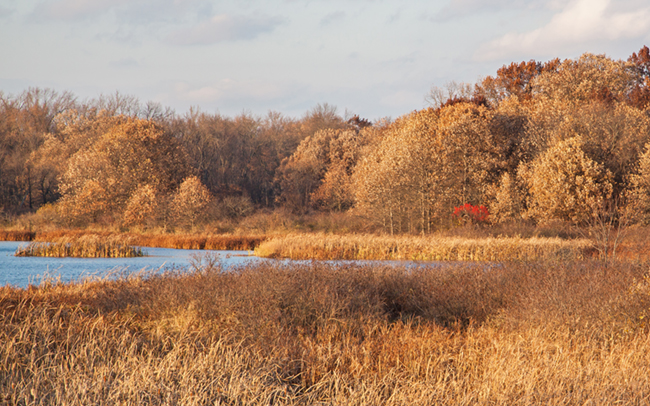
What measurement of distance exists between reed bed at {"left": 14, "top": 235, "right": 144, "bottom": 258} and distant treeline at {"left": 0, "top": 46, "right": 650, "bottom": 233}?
43.9 ft

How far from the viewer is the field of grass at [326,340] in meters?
5.73

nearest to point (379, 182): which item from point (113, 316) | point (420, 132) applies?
point (420, 132)

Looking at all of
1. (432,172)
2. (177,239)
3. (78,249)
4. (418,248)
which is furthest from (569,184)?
(78,249)

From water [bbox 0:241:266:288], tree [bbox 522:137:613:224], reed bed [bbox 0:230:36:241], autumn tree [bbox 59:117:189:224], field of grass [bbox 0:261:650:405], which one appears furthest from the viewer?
autumn tree [bbox 59:117:189:224]

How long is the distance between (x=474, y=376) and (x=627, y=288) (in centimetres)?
516

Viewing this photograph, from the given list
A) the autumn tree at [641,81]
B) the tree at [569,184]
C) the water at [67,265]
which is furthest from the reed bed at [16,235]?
the autumn tree at [641,81]

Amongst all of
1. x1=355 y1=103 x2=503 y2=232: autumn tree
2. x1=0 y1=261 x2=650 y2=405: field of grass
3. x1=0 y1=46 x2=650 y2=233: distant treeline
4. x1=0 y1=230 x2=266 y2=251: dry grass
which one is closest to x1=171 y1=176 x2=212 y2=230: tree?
x1=0 y1=46 x2=650 y2=233: distant treeline

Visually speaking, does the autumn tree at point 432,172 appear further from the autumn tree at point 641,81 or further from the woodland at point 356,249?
the autumn tree at point 641,81

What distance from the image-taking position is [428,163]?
3441cm

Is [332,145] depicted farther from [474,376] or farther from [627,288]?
[474,376]

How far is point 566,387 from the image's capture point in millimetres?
6066

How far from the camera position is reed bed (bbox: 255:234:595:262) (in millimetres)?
22766

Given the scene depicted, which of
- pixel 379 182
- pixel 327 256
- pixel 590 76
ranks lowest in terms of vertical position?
pixel 327 256

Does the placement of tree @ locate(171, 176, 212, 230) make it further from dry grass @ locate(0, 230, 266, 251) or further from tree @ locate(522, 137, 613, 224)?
tree @ locate(522, 137, 613, 224)
